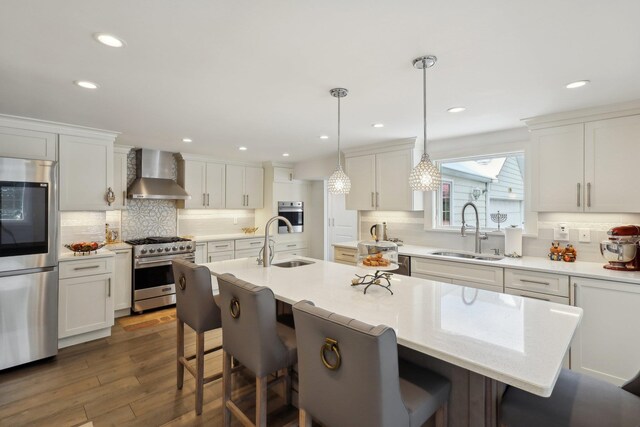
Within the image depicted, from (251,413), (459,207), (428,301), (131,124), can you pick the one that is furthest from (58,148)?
(459,207)

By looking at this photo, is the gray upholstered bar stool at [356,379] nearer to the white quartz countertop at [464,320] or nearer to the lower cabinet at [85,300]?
the white quartz countertop at [464,320]

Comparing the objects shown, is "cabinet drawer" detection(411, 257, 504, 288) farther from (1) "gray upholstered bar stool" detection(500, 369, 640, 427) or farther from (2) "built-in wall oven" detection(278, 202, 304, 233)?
(2) "built-in wall oven" detection(278, 202, 304, 233)

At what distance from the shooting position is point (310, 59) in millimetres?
1853

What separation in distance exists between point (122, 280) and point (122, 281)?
0.01 metres

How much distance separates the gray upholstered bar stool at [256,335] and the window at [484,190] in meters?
2.95

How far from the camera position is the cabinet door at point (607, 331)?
2316 millimetres

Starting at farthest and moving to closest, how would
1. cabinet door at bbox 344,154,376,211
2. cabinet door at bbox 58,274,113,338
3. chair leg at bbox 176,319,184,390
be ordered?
1. cabinet door at bbox 344,154,376,211
2. cabinet door at bbox 58,274,113,338
3. chair leg at bbox 176,319,184,390

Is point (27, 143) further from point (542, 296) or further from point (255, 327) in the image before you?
point (542, 296)

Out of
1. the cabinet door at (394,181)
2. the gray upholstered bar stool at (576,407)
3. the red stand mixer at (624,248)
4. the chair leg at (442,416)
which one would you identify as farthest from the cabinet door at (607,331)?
the cabinet door at (394,181)

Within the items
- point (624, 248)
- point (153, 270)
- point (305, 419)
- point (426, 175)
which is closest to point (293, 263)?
point (426, 175)

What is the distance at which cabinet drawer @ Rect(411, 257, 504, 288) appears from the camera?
290 centimetres

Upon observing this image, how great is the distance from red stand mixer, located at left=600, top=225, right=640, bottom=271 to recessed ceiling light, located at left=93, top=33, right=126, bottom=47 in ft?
12.4

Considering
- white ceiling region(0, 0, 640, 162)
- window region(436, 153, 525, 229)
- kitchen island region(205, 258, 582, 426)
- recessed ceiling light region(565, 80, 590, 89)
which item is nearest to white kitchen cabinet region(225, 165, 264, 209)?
white ceiling region(0, 0, 640, 162)

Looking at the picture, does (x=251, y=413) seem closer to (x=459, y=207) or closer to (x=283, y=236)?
(x=459, y=207)
